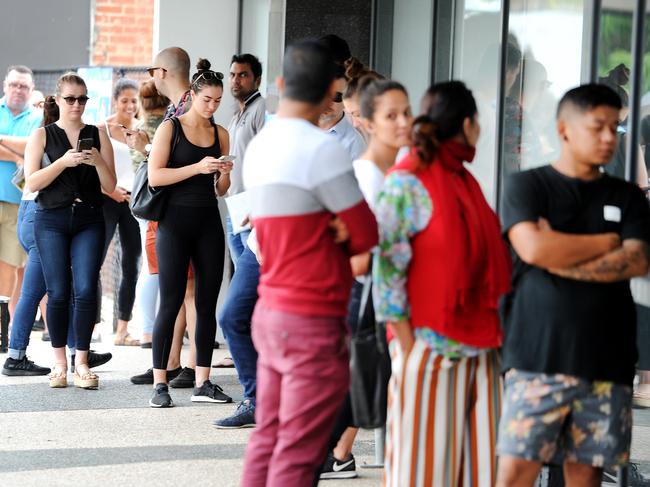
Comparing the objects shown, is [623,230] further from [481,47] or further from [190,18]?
[190,18]

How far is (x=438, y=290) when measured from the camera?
12.6 ft

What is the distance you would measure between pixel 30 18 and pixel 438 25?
1169 cm

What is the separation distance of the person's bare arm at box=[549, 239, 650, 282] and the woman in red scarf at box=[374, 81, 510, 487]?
24 cm

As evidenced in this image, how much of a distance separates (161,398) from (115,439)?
0.89 metres

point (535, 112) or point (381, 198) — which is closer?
point (381, 198)

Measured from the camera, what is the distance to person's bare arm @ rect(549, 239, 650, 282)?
150 inches

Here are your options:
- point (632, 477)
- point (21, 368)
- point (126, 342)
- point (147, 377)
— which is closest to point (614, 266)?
point (632, 477)

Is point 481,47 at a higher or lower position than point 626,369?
higher

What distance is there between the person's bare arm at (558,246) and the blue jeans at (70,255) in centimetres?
443

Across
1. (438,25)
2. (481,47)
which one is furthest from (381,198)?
(438,25)

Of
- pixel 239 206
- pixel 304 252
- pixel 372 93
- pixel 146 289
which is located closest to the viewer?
pixel 304 252

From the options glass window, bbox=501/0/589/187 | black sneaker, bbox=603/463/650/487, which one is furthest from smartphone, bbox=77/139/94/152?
black sneaker, bbox=603/463/650/487

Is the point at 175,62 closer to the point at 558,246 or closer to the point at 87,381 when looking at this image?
the point at 87,381

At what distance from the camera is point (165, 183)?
22.9ft
